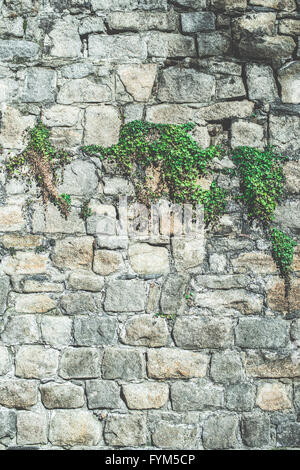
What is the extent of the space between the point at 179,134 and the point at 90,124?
676 millimetres

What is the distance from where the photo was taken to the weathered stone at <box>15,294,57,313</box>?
2959 mm

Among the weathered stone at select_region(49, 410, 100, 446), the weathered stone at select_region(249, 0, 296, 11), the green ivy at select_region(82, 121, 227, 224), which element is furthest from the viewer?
the weathered stone at select_region(249, 0, 296, 11)

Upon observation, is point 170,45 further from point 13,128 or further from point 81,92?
point 13,128

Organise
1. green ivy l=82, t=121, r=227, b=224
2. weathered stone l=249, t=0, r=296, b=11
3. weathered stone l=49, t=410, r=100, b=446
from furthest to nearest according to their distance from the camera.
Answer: weathered stone l=249, t=0, r=296, b=11 → green ivy l=82, t=121, r=227, b=224 → weathered stone l=49, t=410, r=100, b=446

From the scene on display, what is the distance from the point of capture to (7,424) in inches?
114

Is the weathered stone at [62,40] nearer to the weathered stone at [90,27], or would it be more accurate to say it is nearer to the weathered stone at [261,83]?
the weathered stone at [90,27]

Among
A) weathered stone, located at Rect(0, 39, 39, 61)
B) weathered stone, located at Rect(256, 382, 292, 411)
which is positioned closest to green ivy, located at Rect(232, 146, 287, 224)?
weathered stone, located at Rect(256, 382, 292, 411)

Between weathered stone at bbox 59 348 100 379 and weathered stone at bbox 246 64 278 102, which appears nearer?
weathered stone at bbox 59 348 100 379

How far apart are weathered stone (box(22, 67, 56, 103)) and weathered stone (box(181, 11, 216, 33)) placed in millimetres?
1102

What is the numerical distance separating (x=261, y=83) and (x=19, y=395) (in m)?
2.94

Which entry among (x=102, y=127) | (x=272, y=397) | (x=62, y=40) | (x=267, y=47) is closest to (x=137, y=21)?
(x=62, y=40)

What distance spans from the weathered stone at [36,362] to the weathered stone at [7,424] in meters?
0.29

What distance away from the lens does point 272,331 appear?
299cm

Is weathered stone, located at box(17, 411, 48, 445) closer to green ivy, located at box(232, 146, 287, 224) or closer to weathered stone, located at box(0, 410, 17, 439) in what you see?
weathered stone, located at box(0, 410, 17, 439)
